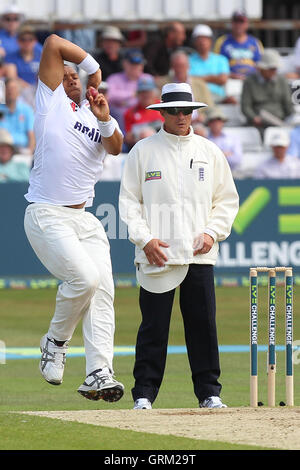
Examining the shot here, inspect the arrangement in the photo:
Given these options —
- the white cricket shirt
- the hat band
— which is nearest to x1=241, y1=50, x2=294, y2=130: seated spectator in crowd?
the hat band

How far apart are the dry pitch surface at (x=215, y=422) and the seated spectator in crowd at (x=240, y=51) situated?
12.7 meters

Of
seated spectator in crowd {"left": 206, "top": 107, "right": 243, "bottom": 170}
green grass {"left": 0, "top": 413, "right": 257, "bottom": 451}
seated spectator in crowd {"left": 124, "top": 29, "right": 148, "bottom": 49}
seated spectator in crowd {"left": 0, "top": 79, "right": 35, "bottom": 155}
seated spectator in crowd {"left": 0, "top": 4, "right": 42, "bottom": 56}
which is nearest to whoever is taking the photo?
green grass {"left": 0, "top": 413, "right": 257, "bottom": 451}

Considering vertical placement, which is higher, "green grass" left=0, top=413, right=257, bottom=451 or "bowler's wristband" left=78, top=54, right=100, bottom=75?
"bowler's wristband" left=78, top=54, right=100, bottom=75

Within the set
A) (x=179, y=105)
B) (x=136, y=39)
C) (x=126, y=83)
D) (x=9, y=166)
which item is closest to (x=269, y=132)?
(x=126, y=83)

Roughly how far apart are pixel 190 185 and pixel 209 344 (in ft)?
3.58

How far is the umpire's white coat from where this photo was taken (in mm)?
8234

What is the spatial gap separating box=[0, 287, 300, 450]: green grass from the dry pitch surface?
0.73 ft

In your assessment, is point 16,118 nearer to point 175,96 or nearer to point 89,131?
point 175,96

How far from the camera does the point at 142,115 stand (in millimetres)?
17875

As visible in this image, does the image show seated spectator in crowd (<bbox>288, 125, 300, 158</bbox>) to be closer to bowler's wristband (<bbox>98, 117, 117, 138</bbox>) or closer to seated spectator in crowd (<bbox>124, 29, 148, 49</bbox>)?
seated spectator in crowd (<bbox>124, 29, 148, 49</bbox>)

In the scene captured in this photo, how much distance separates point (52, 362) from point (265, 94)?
1126 cm

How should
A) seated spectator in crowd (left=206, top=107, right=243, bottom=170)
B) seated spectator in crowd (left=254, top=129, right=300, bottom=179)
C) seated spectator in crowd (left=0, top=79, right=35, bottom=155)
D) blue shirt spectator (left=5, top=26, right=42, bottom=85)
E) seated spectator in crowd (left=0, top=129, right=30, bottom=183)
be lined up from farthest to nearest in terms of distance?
1. blue shirt spectator (left=5, top=26, right=42, bottom=85)
2. seated spectator in crowd (left=0, top=79, right=35, bottom=155)
3. seated spectator in crowd (left=206, top=107, right=243, bottom=170)
4. seated spectator in crowd (left=254, top=129, right=300, bottom=179)
5. seated spectator in crowd (left=0, top=129, right=30, bottom=183)

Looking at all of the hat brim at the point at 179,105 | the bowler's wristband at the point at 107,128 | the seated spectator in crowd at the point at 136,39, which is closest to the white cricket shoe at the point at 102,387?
the bowler's wristband at the point at 107,128

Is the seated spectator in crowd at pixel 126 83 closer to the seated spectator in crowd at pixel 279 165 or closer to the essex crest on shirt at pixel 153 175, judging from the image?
the seated spectator in crowd at pixel 279 165
